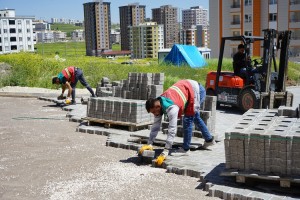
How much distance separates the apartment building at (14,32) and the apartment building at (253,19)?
2838 inches

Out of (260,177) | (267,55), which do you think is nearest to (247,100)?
(267,55)

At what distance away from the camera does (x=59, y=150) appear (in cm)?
896

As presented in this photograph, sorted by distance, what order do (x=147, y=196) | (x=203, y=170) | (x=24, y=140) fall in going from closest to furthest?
(x=147, y=196), (x=203, y=170), (x=24, y=140)

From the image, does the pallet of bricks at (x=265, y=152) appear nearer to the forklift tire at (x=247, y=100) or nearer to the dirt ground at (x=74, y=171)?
the dirt ground at (x=74, y=171)

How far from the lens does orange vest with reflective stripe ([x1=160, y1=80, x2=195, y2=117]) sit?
7271 millimetres

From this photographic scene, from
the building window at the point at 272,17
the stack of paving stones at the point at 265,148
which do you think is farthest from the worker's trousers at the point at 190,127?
the building window at the point at 272,17

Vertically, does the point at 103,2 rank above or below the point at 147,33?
above

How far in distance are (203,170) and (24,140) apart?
519 cm

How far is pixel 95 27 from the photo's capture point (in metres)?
140

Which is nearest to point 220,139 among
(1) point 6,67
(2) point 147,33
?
(1) point 6,67

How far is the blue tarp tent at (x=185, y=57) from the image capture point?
32141 millimetres

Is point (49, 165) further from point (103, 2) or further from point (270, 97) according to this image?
point (103, 2)

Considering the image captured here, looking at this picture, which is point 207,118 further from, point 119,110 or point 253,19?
point 253,19

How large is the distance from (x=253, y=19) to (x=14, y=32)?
285 feet
